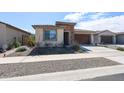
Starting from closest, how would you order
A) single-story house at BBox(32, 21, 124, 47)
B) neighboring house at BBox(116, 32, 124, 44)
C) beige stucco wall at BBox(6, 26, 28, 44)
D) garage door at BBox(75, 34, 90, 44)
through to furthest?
single-story house at BBox(32, 21, 124, 47) → beige stucco wall at BBox(6, 26, 28, 44) → garage door at BBox(75, 34, 90, 44) → neighboring house at BBox(116, 32, 124, 44)

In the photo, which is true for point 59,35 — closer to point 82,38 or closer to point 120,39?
point 82,38

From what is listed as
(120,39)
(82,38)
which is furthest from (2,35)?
(120,39)

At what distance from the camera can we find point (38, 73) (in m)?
8.14

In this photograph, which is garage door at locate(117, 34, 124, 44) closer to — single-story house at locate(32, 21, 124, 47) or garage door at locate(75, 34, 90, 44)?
single-story house at locate(32, 21, 124, 47)

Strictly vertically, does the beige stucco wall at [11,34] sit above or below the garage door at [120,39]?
above

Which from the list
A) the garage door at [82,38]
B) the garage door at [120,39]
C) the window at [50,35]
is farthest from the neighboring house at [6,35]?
the garage door at [120,39]

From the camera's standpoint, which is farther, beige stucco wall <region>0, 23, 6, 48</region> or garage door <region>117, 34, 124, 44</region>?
garage door <region>117, 34, 124, 44</region>

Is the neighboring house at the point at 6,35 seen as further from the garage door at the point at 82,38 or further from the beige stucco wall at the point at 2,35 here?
the garage door at the point at 82,38

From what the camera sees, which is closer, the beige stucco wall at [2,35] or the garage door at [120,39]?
the beige stucco wall at [2,35]

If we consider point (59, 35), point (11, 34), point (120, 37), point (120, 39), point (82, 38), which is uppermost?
point (11, 34)

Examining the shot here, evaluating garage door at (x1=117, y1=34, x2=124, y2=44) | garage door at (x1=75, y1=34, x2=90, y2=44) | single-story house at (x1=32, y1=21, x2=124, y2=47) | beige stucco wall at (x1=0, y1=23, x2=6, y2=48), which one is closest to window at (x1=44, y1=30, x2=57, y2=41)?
single-story house at (x1=32, y1=21, x2=124, y2=47)
